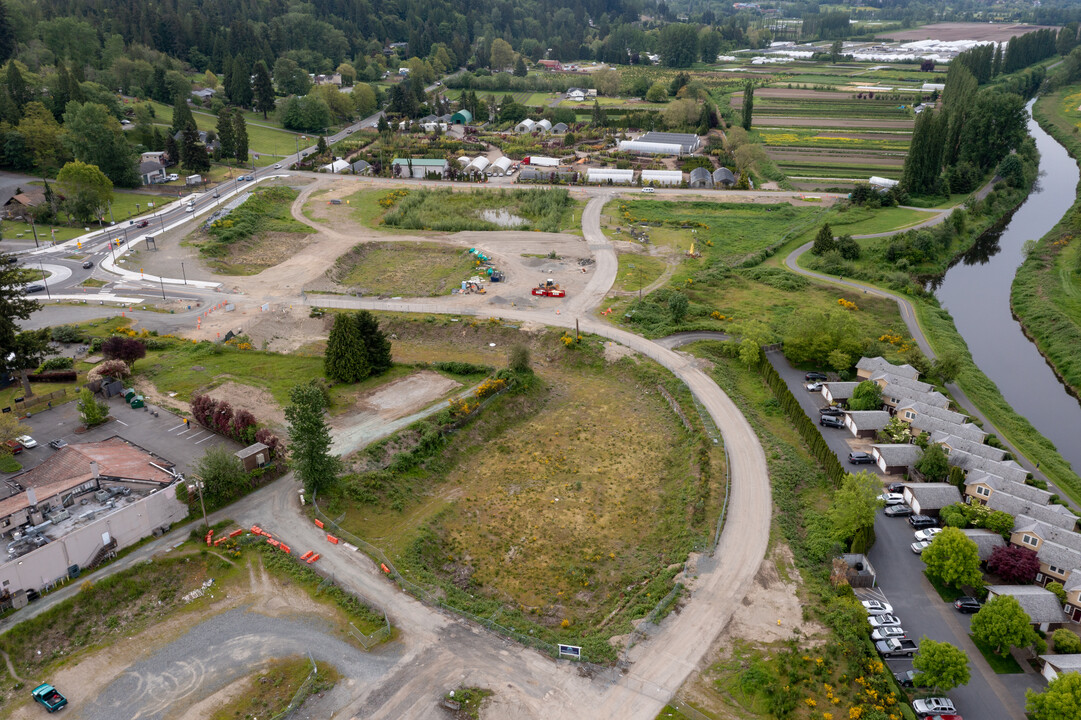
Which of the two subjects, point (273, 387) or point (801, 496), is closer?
point (801, 496)

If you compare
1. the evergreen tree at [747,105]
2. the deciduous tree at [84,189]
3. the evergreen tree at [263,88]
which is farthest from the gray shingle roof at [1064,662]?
the evergreen tree at [263,88]

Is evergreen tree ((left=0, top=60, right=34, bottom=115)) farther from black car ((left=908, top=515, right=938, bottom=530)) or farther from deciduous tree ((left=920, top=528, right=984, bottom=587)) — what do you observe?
deciduous tree ((left=920, top=528, right=984, bottom=587))

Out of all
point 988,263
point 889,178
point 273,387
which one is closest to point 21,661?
point 273,387

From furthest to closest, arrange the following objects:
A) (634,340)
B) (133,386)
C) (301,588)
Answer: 1. (634,340)
2. (133,386)
3. (301,588)

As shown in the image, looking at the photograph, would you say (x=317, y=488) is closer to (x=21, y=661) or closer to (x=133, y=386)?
(x=21, y=661)

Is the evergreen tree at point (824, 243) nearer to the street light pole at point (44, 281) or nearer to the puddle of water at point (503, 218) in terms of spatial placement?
the puddle of water at point (503, 218)
